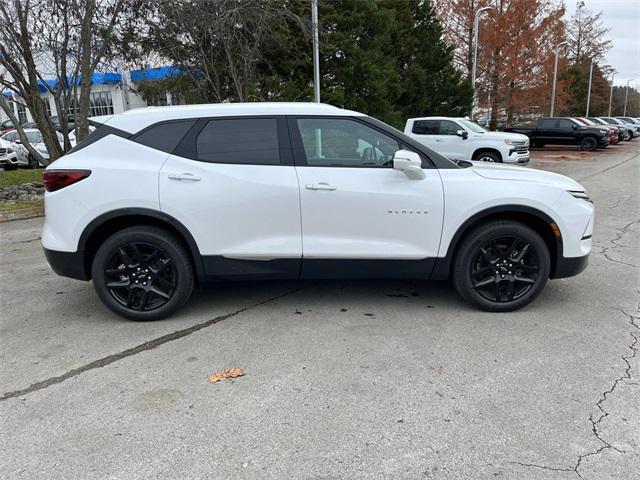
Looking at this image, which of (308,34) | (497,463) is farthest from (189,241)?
(308,34)

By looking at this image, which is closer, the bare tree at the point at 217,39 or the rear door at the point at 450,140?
the bare tree at the point at 217,39

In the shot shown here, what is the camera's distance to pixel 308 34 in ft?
41.5

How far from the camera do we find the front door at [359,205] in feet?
13.3

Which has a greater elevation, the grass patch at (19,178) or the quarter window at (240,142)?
the quarter window at (240,142)

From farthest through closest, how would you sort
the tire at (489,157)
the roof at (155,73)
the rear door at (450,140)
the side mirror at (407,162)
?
the rear door at (450,140) < the tire at (489,157) < the roof at (155,73) < the side mirror at (407,162)

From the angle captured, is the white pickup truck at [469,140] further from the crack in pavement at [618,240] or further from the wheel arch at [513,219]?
the wheel arch at [513,219]

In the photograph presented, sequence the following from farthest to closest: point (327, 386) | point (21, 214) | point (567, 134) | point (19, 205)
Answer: point (567, 134)
point (19, 205)
point (21, 214)
point (327, 386)

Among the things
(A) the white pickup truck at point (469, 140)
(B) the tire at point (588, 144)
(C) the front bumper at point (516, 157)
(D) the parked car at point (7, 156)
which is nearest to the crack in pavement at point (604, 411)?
(A) the white pickup truck at point (469, 140)

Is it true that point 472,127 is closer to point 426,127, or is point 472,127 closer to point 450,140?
point 450,140

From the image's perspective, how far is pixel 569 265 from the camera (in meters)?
4.25

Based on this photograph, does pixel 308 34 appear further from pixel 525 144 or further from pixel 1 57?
pixel 525 144

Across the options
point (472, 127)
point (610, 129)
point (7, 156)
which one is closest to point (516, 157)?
point (472, 127)

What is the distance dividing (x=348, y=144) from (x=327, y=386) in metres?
2.00

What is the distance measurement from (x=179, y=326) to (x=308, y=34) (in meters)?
10.3
